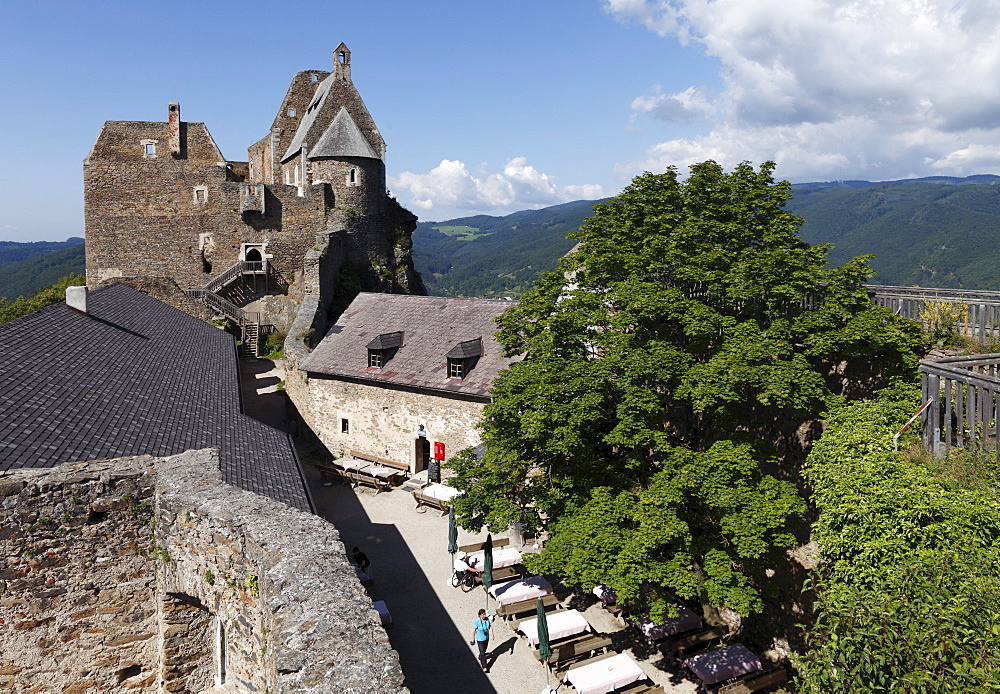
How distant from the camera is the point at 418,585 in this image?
697 inches

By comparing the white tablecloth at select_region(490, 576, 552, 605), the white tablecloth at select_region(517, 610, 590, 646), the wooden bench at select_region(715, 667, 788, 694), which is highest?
the white tablecloth at select_region(490, 576, 552, 605)

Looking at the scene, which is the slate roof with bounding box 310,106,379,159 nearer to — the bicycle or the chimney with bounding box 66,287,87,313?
the chimney with bounding box 66,287,87,313

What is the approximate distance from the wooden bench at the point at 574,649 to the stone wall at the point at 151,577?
26.0 feet

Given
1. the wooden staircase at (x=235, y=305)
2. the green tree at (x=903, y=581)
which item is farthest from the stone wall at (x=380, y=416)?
the green tree at (x=903, y=581)

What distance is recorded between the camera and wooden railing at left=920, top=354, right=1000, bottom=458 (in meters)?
10.4

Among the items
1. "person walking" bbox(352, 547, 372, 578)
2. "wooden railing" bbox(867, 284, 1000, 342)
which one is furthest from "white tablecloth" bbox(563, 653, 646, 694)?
"wooden railing" bbox(867, 284, 1000, 342)

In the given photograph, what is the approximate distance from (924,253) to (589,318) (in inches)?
6676

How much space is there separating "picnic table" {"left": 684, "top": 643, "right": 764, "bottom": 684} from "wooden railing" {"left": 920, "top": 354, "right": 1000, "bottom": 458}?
6.30 m

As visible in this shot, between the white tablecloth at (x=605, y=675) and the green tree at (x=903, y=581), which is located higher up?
the green tree at (x=903, y=581)

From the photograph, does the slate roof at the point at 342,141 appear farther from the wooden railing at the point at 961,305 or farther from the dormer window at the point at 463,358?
Answer: the wooden railing at the point at 961,305

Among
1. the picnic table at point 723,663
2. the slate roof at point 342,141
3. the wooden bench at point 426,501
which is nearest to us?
the picnic table at point 723,663

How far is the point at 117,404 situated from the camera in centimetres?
1246

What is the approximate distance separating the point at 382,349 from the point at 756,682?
694 inches

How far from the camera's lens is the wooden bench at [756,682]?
1357cm
